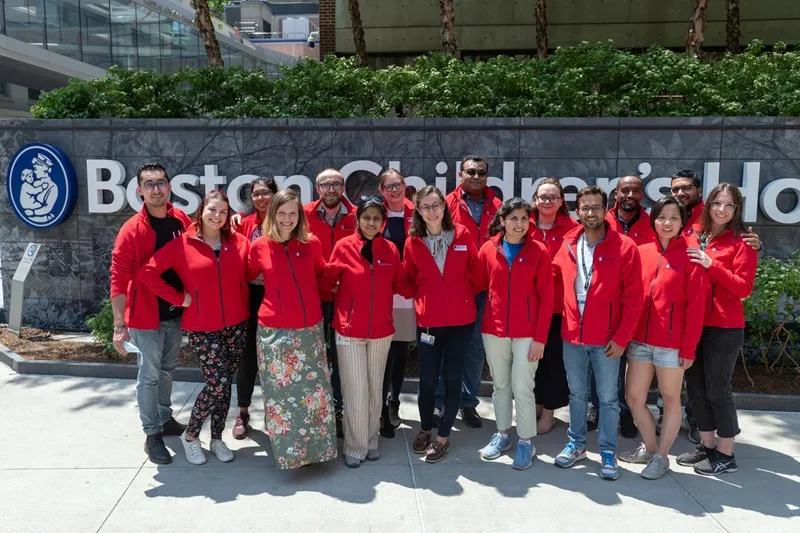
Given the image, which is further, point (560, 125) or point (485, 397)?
point (560, 125)

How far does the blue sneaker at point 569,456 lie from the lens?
4.12m

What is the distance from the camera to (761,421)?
4988mm

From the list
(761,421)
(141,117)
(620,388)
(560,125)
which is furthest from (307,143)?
(761,421)

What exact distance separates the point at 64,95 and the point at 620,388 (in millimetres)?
6811

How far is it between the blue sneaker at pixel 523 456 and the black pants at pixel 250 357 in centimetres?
193

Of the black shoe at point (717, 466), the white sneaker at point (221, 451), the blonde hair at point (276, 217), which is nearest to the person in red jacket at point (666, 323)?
the black shoe at point (717, 466)

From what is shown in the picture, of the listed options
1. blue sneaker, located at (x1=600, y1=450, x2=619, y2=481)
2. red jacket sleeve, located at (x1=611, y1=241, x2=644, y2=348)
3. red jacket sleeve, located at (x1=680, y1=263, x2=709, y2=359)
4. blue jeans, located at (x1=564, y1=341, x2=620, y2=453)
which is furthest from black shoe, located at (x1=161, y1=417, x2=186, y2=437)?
red jacket sleeve, located at (x1=680, y1=263, x2=709, y2=359)

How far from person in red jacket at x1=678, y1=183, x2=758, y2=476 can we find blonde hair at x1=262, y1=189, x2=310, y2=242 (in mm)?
2396

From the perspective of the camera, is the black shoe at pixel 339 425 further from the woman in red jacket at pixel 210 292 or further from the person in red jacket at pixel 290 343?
the woman in red jacket at pixel 210 292


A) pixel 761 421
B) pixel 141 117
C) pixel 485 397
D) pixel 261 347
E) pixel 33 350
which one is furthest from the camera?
pixel 141 117

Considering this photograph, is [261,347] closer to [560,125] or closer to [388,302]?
[388,302]

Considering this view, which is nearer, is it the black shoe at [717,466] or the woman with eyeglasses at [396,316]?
the black shoe at [717,466]

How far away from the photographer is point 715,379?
157 inches

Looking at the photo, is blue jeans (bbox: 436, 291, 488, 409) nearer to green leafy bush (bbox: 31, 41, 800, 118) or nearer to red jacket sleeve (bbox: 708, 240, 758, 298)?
red jacket sleeve (bbox: 708, 240, 758, 298)
